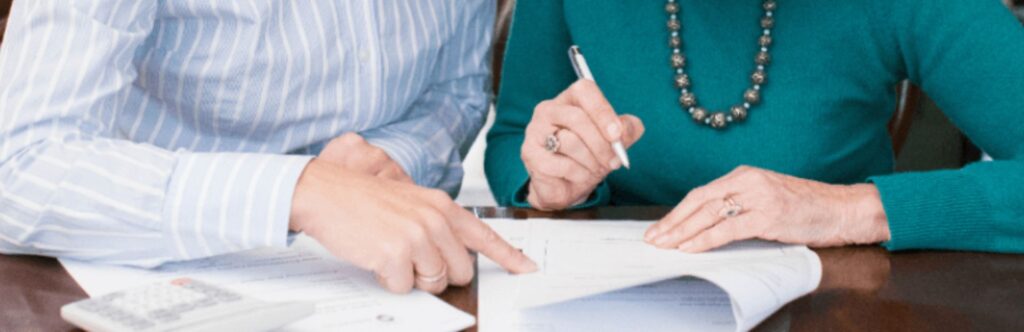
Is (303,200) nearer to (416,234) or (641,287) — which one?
(416,234)

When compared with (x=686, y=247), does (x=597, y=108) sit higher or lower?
higher

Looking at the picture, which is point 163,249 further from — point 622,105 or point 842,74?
point 842,74

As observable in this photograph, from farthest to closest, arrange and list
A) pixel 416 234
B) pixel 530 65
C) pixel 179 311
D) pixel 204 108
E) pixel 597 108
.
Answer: pixel 530 65 < pixel 204 108 < pixel 597 108 < pixel 416 234 < pixel 179 311

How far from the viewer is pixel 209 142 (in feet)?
4.05

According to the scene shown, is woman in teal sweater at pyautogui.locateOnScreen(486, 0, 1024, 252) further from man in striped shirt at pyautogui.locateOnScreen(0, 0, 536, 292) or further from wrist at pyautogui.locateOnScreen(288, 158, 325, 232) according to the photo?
wrist at pyautogui.locateOnScreen(288, 158, 325, 232)

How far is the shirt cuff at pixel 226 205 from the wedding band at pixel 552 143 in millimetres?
328

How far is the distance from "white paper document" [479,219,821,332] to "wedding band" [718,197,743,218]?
0.10 feet

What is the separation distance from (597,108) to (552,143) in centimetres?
9

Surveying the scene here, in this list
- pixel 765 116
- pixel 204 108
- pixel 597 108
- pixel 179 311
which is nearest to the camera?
pixel 179 311

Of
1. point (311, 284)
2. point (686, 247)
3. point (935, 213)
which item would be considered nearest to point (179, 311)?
point (311, 284)

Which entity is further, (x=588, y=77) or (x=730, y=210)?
(x=588, y=77)

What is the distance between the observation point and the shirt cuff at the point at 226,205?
86 centimetres

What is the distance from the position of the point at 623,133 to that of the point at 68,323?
548 millimetres

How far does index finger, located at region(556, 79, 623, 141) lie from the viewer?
1.04 metres
